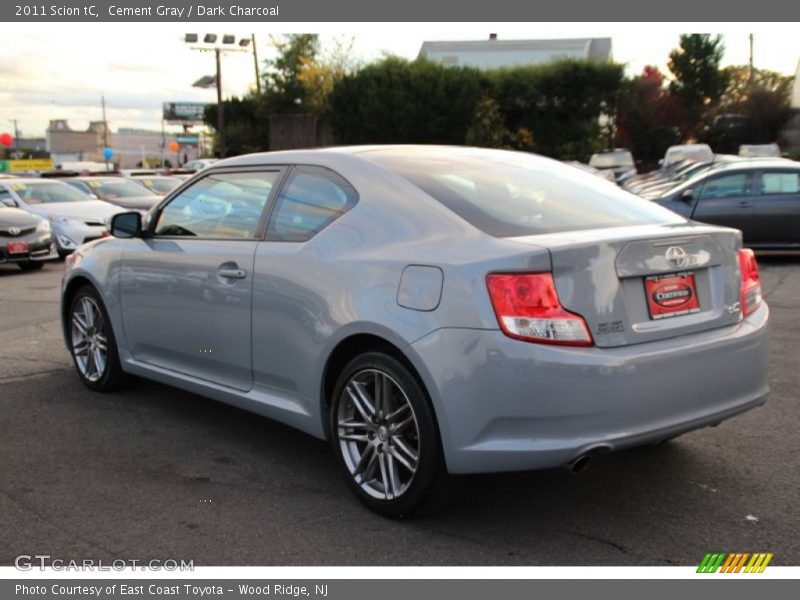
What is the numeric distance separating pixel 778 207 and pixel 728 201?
2.31 ft

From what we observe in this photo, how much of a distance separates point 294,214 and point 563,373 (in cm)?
175

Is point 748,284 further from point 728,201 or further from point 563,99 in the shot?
point 563,99

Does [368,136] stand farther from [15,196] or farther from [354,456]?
[354,456]

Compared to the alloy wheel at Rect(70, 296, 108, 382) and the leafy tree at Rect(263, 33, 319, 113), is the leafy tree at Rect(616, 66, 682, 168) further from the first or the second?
the alloy wheel at Rect(70, 296, 108, 382)

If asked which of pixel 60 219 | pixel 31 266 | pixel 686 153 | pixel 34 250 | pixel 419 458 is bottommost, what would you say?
pixel 31 266

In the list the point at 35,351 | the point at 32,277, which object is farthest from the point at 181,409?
the point at 32,277

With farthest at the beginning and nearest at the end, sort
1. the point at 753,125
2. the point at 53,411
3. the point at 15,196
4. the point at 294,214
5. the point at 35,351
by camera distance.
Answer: the point at 753,125 → the point at 15,196 → the point at 35,351 → the point at 53,411 → the point at 294,214

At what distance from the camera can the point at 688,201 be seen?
1297 centimetres

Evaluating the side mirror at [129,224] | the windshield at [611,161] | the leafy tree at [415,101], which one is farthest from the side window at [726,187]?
the leafy tree at [415,101]

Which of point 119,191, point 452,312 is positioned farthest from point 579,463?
point 119,191

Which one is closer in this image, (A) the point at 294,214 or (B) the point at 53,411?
(A) the point at 294,214

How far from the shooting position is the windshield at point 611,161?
107 ft

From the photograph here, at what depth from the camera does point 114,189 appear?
1833 cm

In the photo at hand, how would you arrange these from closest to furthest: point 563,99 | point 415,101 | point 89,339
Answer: point 89,339
point 415,101
point 563,99
